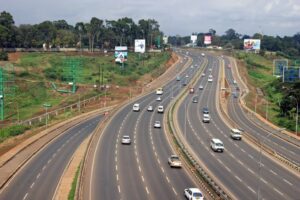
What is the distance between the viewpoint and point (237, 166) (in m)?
64.9

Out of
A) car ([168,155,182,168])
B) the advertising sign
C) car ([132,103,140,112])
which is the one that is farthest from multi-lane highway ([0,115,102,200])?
the advertising sign

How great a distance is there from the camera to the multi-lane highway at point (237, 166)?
52875 mm

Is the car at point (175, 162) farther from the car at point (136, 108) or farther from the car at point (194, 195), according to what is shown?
the car at point (136, 108)

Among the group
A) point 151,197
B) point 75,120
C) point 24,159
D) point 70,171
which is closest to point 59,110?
point 75,120

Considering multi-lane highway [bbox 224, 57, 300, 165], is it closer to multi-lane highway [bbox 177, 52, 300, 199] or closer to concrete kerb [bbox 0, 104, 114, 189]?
multi-lane highway [bbox 177, 52, 300, 199]

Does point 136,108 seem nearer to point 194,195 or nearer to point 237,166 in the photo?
point 237,166

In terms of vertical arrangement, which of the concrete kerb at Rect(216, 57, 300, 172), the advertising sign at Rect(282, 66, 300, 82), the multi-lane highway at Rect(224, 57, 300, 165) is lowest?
the multi-lane highway at Rect(224, 57, 300, 165)

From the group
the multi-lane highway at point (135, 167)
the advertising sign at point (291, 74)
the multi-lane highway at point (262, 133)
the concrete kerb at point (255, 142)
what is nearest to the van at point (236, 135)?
the concrete kerb at point (255, 142)

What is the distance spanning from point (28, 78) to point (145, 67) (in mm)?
54196

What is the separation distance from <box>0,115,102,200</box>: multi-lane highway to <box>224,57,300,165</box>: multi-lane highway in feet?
74.2

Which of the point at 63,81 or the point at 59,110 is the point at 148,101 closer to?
the point at 59,110

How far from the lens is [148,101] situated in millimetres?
127250

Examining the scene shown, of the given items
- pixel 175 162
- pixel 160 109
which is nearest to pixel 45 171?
pixel 175 162

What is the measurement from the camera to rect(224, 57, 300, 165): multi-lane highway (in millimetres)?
75350
